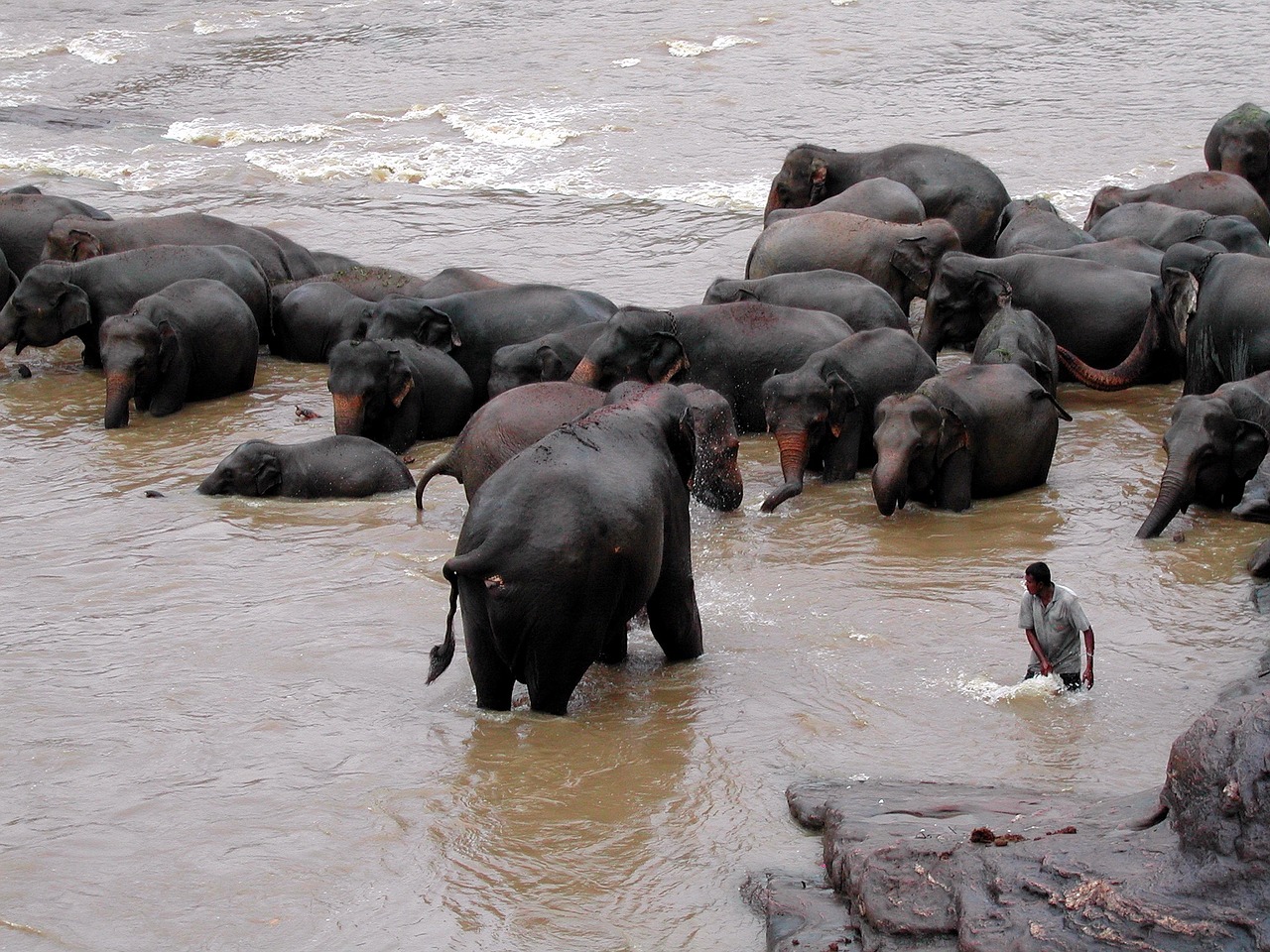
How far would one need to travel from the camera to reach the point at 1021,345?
1011 centimetres

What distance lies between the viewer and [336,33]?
2942 cm

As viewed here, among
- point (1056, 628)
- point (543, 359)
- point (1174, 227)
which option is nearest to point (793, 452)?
point (543, 359)

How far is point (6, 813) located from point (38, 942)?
2.73 feet

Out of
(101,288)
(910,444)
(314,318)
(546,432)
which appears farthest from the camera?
(314,318)

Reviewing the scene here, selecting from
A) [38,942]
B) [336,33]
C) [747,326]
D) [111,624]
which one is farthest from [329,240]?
[336,33]

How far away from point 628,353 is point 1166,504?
9.95 ft

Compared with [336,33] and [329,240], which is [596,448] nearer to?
[329,240]

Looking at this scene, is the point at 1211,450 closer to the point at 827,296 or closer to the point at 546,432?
the point at 546,432

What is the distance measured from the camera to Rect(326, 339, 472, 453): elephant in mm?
9898

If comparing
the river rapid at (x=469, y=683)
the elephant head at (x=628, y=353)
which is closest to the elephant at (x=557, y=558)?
the river rapid at (x=469, y=683)

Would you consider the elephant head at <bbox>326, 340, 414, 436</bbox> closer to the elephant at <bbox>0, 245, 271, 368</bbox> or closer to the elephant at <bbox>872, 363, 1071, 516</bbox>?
the elephant at <bbox>0, 245, 271, 368</bbox>

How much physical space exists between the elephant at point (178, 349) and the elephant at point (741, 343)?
2.87 m

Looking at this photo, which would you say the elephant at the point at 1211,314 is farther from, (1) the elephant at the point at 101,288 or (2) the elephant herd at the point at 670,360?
(1) the elephant at the point at 101,288

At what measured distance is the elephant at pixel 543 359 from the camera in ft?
33.0
